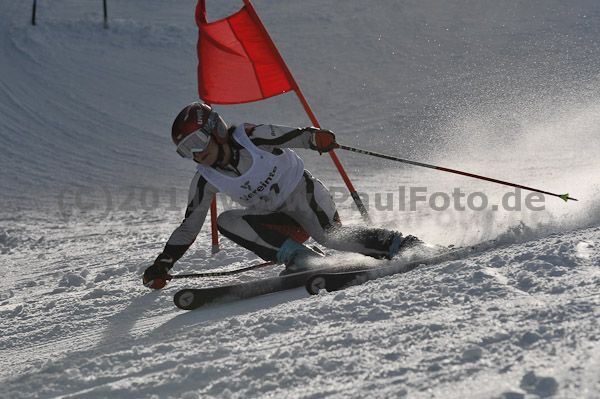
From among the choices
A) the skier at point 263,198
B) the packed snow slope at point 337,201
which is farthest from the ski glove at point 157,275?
the packed snow slope at point 337,201

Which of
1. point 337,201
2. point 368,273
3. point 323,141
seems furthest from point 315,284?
point 337,201

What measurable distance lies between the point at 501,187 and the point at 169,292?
3.54m

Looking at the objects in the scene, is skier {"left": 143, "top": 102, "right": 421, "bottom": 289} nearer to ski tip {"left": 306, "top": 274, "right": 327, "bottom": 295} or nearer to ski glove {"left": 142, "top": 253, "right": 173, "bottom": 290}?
ski glove {"left": 142, "top": 253, "right": 173, "bottom": 290}

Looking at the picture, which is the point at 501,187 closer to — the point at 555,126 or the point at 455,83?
the point at 555,126

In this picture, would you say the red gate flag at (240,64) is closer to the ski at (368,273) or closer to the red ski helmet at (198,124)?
the red ski helmet at (198,124)

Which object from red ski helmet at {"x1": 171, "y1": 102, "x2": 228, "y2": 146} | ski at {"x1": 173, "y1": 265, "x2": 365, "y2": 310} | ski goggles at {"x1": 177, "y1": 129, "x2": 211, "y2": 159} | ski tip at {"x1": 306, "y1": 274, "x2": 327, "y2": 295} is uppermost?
red ski helmet at {"x1": 171, "y1": 102, "x2": 228, "y2": 146}

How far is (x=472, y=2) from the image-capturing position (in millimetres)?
15273

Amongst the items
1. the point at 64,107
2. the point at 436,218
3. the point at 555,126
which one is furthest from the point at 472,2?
the point at 436,218

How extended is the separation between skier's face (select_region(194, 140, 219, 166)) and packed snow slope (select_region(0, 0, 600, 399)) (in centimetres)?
83

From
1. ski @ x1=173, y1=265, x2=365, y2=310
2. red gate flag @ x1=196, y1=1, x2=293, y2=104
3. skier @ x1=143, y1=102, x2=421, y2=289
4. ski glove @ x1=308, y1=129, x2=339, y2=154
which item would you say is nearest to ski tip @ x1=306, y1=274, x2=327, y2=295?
ski @ x1=173, y1=265, x2=365, y2=310

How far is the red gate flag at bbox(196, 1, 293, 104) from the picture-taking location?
4883 mm

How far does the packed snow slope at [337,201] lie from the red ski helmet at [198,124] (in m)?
0.95

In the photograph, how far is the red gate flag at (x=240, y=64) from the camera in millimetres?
4883

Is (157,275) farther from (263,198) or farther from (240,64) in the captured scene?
(240,64)
